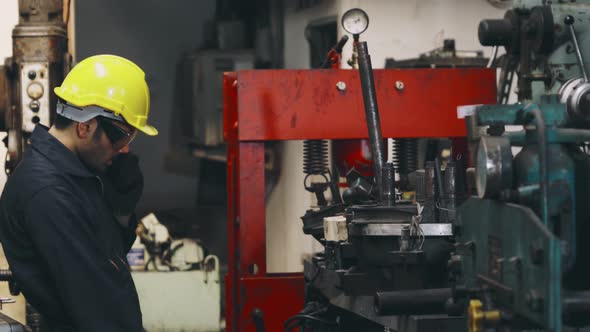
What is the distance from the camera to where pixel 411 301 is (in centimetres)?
267

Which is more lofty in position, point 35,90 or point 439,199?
point 35,90

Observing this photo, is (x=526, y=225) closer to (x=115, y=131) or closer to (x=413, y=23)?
(x=115, y=131)

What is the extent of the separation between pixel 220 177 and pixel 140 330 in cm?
525

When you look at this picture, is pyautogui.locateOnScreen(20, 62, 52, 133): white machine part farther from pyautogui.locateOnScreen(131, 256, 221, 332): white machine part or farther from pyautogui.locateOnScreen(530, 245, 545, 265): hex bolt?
pyautogui.locateOnScreen(131, 256, 221, 332): white machine part

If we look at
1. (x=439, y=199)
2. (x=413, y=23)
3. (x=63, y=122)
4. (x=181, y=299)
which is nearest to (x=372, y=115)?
(x=439, y=199)

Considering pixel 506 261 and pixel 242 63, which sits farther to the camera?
pixel 242 63

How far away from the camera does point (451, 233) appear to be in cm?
294

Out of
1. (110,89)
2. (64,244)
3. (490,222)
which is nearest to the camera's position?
(490,222)

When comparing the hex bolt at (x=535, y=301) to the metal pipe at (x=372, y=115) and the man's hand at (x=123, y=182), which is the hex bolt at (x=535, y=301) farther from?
the man's hand at (x=123, y=182)

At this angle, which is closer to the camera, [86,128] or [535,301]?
[535,301]

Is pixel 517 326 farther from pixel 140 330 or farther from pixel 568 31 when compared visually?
pixel 568 31

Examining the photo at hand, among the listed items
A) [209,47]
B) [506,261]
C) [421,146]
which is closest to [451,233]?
[506,261]

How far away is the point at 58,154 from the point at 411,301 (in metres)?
1.05

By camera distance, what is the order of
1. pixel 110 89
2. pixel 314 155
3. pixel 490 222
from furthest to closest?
pixel 314 155
pixel 110 89
pixel 490 222
